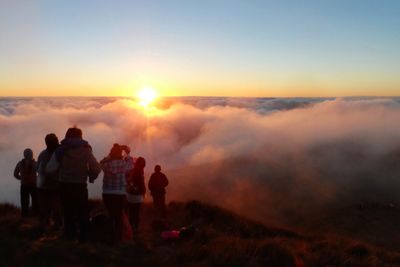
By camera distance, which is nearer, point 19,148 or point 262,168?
point 262,168

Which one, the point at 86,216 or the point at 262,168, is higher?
the point at 86,216

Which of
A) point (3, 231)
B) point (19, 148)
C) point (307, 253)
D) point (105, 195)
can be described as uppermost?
point (105, 195)

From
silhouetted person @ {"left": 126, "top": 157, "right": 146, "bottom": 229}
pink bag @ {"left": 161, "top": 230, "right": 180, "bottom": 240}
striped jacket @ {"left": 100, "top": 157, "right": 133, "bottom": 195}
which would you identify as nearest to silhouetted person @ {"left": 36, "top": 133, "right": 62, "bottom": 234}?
striped jacket @ {"left": 100, "top": 157, "right": 133, "bottom": 195}

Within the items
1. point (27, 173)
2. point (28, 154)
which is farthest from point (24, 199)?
point (28, 154)

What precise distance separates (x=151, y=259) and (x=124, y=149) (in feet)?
7.01

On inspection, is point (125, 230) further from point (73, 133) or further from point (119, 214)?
point (73, 133)

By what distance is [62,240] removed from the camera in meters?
8.52

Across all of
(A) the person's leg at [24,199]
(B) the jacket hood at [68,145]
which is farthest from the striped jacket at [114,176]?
(A) the person's leg at [24,199]

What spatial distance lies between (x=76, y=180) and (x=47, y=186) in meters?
1.13

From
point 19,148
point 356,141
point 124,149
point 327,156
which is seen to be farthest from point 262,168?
point 19,148

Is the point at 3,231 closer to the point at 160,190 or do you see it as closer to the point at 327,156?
the point at 160,190

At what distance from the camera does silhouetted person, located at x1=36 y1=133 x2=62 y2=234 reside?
8.73 meters

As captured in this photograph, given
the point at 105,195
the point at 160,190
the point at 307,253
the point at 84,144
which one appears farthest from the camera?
the point at 160,190

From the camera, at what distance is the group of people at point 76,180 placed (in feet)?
26.6
